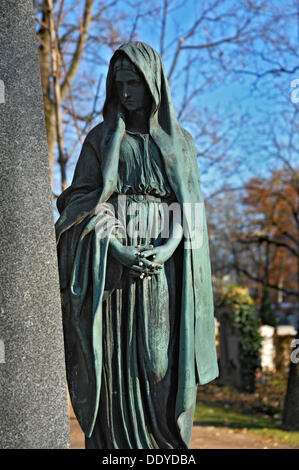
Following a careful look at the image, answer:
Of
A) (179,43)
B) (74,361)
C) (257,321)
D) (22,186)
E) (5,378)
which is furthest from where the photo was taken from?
(257,321)

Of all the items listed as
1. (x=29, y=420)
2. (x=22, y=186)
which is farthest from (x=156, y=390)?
(x=22, y=186)

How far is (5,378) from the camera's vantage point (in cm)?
278

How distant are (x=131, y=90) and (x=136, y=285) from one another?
1.15 m

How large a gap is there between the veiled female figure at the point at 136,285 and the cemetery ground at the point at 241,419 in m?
5.54

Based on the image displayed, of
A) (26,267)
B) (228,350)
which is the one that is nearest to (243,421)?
(228,350)

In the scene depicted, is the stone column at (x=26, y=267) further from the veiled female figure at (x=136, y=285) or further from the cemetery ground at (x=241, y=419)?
the cemetery ground at (x=241, y=419)

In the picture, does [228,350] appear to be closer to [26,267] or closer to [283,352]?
[283,352]

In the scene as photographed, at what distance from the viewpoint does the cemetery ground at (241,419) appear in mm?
9266

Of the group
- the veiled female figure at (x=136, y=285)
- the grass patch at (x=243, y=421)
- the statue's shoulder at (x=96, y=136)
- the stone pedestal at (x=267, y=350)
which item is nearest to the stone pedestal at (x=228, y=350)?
the stone pedestal at (x=267, y=350)

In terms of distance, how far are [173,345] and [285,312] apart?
45148 millimetres

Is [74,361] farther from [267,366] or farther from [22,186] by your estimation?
[267,366]

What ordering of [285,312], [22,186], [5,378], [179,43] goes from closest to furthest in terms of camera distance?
1. [5,378]
2. [22,186]
3. [179,43]
4. [285,312]

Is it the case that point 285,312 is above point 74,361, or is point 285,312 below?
below

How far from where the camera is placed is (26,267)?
9.46 ft
